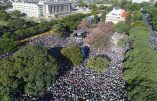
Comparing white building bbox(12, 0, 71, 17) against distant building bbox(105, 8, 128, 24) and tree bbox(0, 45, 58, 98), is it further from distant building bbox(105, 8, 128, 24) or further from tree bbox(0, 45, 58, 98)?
tree bbox(0, 45, 58, 98)

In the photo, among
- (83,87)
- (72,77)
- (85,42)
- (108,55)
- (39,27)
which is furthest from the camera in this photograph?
(39,27)

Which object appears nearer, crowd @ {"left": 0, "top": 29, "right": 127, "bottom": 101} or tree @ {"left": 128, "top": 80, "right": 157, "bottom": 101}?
tree @ {"left": 128, "top": 80, "right": 157, "bottom": 101}

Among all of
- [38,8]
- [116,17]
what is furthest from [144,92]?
[38,8]

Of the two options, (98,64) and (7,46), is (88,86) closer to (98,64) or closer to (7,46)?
(98,64)

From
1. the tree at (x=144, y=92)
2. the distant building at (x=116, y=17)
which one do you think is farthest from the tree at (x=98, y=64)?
the distant building at (x=116, y=17)

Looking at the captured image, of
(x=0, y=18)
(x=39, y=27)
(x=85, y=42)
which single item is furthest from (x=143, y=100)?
(x=0, y=18)

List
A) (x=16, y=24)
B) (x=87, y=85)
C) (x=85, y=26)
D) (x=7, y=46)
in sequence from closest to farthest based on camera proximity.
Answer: (x=87, y=85)
(x=7, y=46)
(x=16, y=24)
(x=85, y=26)

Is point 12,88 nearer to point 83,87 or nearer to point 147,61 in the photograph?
point 83,87

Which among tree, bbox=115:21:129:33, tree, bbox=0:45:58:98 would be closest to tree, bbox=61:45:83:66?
tree, bbox=0:45:58:98
